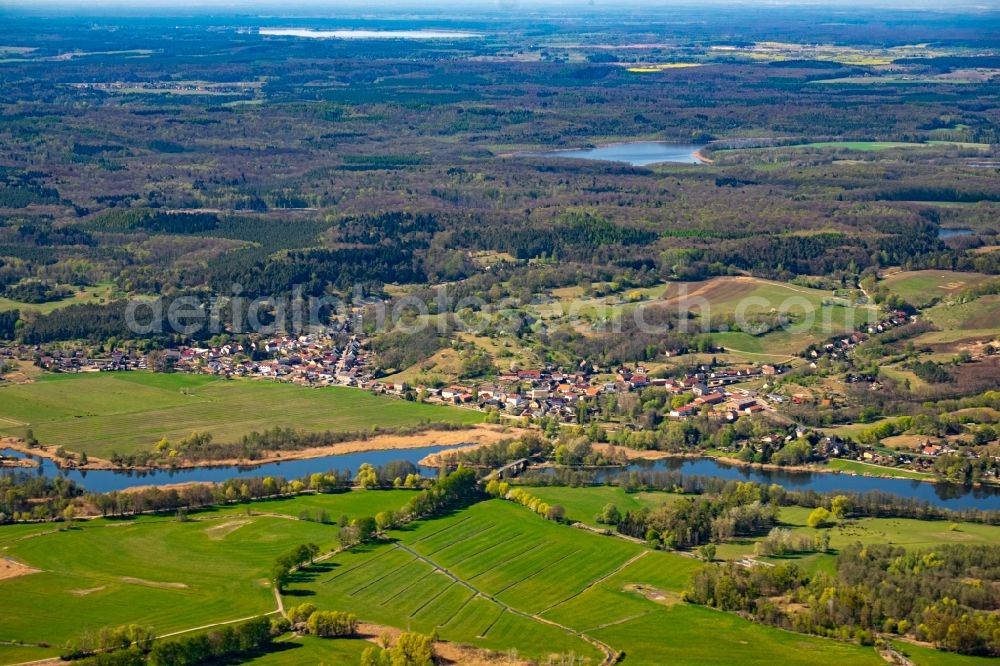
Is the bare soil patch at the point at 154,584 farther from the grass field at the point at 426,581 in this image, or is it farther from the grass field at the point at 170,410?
A: the grass field at the point at 170,410

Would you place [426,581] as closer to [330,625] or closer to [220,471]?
[330,625]

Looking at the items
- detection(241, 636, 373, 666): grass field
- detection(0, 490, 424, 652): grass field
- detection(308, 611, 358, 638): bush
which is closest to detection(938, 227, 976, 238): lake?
detection(0, 490, 424, 652): grass field

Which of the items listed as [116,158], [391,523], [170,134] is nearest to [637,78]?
[170,134]

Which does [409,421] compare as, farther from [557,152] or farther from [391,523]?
[557,152]

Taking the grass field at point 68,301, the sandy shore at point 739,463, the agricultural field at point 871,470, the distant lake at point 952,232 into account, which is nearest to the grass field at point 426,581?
the sandy shore at point 739,463

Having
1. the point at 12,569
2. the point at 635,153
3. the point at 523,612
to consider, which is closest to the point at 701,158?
the point at 635,153

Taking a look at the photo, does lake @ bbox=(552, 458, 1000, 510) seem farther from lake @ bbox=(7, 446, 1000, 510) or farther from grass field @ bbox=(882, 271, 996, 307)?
grass field @ bbox=(882, 271, 996, 307)

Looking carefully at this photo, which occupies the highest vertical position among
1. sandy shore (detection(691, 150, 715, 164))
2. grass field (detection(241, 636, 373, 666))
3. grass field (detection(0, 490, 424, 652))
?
sandy shore (detection(691, 150, 715, 164))

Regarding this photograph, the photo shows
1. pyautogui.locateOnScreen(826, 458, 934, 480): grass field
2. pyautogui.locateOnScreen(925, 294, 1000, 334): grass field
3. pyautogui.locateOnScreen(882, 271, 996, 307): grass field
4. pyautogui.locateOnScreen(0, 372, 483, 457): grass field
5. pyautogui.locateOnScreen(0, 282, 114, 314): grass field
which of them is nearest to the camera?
pyautogui.locateOnScreen(826, 458, 934, 480): grass field
